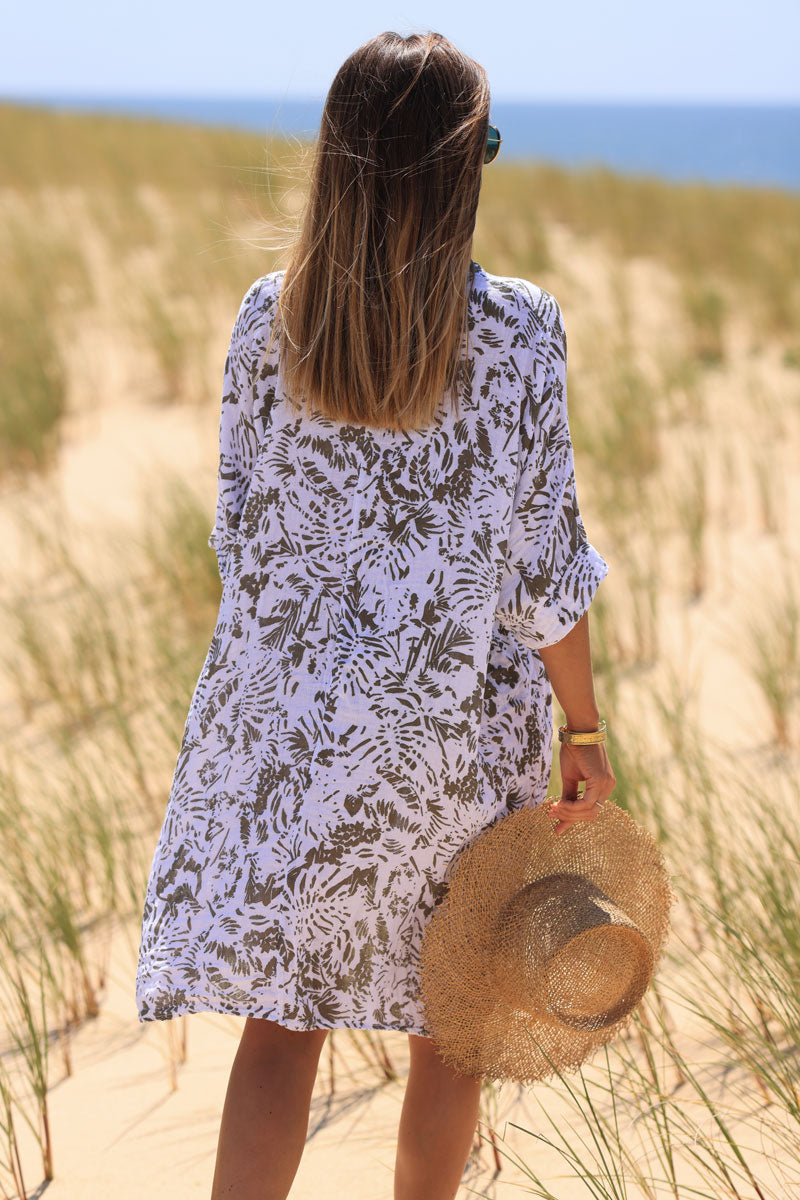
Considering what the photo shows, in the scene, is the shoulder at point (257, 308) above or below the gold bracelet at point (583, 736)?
above

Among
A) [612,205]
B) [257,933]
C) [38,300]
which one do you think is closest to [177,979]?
[257,933]

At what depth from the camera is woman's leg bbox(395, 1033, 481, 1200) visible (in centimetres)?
131

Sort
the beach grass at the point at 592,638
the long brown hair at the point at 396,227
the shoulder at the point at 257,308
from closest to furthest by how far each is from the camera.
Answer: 1. the long brown hair at the point at 396,227
2. the shoulder at the point at 257,308
3. the beach grass at the point at 592,638

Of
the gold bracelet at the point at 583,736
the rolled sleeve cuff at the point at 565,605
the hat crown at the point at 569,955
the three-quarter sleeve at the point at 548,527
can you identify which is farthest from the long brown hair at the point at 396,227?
the hat crown at the point at 569,955

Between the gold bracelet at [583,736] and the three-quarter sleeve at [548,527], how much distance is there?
129 mm

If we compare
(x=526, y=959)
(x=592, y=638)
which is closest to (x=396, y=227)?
(x=526, y=959)

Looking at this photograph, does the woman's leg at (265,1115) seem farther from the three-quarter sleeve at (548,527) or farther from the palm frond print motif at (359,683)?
the three-quarter sleeve at (548,527)

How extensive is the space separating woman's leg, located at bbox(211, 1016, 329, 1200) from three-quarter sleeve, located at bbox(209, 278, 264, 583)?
1.71 feet

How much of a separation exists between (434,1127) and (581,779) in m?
0.43

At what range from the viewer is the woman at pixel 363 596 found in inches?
46.4

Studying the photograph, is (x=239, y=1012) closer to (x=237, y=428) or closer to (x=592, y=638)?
(x=237, y=428)

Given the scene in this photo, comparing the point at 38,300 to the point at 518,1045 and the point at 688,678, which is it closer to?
the point at 688,678

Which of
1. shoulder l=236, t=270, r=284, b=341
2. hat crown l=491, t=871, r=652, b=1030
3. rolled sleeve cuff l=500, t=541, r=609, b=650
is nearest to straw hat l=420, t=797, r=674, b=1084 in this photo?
hat crown l=491, t=871, r=652, b=1030

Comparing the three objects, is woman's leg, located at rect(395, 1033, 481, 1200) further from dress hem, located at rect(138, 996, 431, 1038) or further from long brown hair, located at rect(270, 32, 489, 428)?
long brown hair, located at rect(270, 32, 489, 428)
